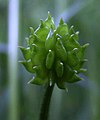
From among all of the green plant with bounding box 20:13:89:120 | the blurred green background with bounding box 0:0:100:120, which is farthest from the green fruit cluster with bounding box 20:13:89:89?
the blurred green background with bounding box 0:0:100:120

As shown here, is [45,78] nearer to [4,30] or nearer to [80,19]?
[80,19]

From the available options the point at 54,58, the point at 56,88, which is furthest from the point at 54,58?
the point at 56,88

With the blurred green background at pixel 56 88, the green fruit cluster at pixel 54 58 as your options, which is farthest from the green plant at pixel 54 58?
the blurred green background at pixel 56 88

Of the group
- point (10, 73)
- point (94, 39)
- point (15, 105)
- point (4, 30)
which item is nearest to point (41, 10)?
point (4, 30)

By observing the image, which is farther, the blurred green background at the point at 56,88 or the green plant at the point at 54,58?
the blurred green background at the point at 56,88

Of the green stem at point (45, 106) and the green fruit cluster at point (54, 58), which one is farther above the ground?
the green fruit cluster at point (54, 58)

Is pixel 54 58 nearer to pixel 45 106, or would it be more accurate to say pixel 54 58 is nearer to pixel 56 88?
pixel 45 106

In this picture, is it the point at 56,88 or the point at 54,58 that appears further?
the point at 56,88

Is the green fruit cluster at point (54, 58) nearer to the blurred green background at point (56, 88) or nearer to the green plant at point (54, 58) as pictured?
the green plant at point (54, 58)
